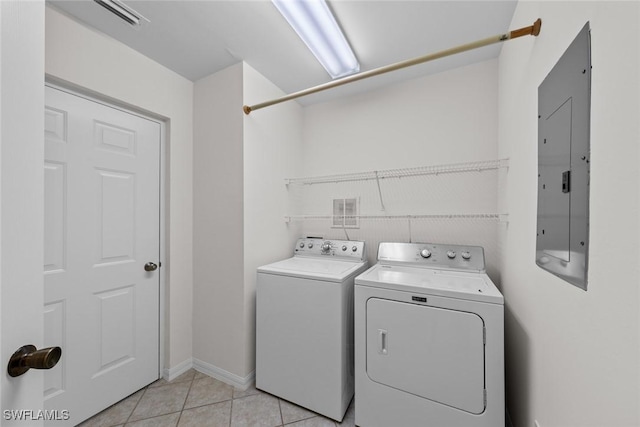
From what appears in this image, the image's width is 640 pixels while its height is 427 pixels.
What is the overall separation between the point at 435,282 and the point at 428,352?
391mm

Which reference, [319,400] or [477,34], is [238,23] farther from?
[319,400]

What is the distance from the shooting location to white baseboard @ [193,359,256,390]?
1.90 m

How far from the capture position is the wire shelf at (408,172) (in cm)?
185

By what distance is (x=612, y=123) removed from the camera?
610mm

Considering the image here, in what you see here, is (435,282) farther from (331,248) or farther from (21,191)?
(21,191)

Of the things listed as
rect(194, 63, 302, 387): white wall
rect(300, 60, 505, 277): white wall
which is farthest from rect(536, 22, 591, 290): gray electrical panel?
rect(194, 63, 302, 387): white wall

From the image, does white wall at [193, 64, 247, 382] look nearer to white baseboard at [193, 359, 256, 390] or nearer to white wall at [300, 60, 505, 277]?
white baseboard at [193, 359, 256, 390]

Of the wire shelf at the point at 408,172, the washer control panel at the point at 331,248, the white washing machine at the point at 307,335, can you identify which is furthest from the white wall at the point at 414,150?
the white washing machine at the point at 307,335

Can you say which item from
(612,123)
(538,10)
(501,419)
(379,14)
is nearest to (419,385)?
(501,419)

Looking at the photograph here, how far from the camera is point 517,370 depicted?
1.38 meters

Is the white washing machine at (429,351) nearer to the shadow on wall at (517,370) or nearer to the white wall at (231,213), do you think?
the shadow on wall at (517,370)

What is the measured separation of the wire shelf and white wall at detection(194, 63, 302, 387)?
18.5 inches

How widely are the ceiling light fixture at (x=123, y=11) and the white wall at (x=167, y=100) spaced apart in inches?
12.3

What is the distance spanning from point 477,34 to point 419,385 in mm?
2247
